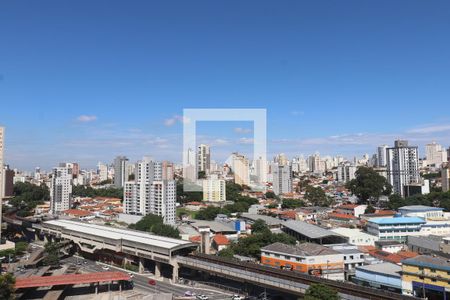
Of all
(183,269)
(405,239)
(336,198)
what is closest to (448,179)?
(336,198)

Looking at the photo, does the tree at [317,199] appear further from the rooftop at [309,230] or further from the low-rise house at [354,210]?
the rooftop at [309,230]

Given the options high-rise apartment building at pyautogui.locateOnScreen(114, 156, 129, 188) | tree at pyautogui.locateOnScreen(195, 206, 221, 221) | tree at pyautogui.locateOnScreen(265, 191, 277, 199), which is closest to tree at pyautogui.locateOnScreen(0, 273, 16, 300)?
tree at pyautogui.locateOnScreen(195, 206, 221, 221)

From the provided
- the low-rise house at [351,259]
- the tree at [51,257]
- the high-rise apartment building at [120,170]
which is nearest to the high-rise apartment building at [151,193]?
the tree at [51,257]

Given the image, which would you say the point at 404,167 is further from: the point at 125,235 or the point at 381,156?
the point at 125,235

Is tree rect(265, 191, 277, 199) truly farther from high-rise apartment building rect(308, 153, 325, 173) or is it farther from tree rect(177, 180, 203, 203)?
high-rise apartment building rect(308, 153, 325, 173)

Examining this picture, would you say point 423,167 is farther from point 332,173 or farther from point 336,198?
point 336,198

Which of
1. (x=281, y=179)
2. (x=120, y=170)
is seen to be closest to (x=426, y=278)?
(x=281, y=179)
